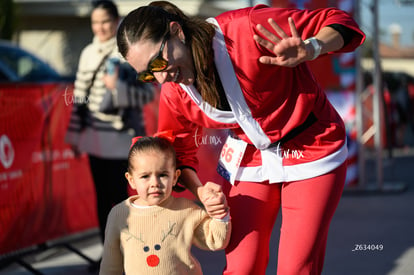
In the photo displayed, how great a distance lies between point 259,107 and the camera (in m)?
2.67

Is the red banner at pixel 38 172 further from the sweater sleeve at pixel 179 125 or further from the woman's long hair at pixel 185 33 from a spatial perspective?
the woman's long hair at pixel 185 33

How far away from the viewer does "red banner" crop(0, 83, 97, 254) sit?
5652mm

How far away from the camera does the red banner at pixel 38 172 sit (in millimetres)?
5652

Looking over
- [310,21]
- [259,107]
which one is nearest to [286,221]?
[259,107]

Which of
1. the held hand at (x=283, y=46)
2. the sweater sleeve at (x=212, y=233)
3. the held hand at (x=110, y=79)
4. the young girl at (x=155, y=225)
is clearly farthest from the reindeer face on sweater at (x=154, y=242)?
the held hand at (x=110, y=79)

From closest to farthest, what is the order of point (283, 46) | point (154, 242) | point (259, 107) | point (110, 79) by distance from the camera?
point (283, 46) < point (259, 107) < point (154, 242) < point (110, 79)

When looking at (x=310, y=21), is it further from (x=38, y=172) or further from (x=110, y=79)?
(x=38, y=172)

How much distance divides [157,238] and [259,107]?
0.79m

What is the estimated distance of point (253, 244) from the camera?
9.23 feet

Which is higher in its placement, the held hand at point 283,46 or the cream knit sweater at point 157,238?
the held hand at point 283,46

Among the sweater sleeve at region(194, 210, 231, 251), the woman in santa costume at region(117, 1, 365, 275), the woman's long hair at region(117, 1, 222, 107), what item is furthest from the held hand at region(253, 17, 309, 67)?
the sweater sleeve at region(194, 210, 231, 251)

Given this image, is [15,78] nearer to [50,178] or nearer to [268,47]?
[50,178]

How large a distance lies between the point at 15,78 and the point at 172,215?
9952mm

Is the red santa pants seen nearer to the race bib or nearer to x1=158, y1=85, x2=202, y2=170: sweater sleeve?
the race bib
